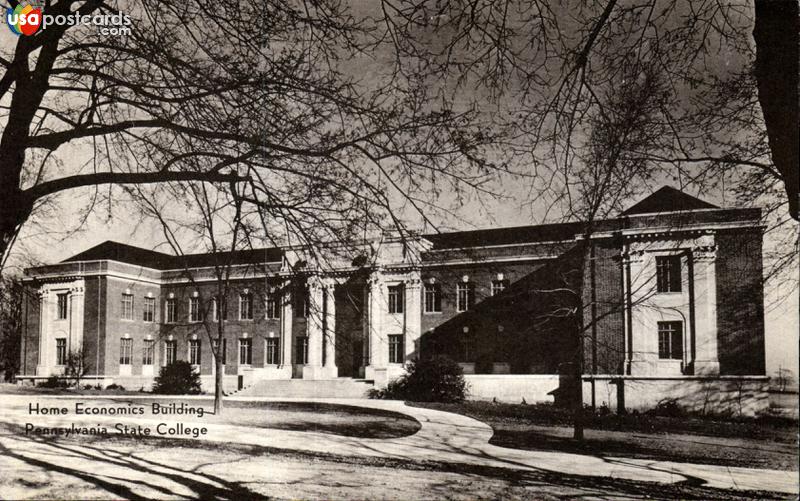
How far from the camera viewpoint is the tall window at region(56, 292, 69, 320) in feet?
46.9

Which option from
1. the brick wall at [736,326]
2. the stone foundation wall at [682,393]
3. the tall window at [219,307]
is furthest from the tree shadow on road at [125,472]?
the brick wall at [736,326]

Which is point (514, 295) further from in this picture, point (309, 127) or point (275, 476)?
point (309, 127)

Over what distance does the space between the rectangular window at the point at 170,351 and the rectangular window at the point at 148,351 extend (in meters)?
0.44

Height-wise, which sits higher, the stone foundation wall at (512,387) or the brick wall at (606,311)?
the brick wall at (606,311)

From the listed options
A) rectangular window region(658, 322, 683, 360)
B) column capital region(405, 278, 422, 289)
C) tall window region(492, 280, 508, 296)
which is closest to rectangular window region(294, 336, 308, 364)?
tall window region(492, 280, 508, 296)

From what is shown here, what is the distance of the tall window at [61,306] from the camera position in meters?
14.3

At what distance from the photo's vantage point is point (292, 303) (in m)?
6.27

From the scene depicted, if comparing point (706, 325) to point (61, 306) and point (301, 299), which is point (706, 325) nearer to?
point (61, 306)

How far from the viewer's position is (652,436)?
14.7m

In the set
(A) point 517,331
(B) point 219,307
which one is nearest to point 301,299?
(B) point 219,307

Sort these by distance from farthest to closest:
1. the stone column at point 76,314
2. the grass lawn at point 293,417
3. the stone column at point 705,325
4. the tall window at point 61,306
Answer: the stone column at point 705,325, the stone column at point 76,314, the tall window at point 61,306, the grass lawn at point 293,417

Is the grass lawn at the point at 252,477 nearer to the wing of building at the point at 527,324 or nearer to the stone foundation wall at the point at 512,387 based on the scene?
the wing of building at the point at 527,324

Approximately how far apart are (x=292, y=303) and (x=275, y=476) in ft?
7.31

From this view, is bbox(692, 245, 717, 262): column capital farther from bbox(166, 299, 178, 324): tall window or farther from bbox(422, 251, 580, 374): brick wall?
bbox(166, 299, 178, 324): tall window
